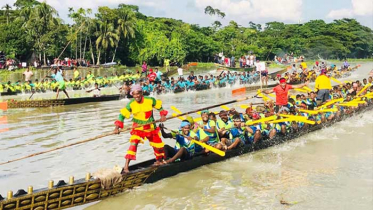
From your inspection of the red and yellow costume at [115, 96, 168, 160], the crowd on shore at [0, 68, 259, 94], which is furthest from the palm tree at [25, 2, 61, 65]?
the red and yellow costume at [115, 96, 168, 160]

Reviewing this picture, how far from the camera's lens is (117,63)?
159 ft

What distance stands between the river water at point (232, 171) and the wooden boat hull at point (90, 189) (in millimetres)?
Result: 161

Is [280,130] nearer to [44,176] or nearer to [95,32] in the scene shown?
[44,176]

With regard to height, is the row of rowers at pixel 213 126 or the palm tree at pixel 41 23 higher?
the palm tree at pixel 41 23

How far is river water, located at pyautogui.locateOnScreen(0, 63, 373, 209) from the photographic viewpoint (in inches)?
256

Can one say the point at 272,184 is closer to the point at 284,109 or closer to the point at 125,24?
the point at 284,109

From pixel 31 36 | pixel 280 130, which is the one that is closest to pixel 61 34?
pixel 31 36

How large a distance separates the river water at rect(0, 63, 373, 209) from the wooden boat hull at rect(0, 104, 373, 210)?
0.16m

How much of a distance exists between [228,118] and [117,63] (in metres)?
40.5

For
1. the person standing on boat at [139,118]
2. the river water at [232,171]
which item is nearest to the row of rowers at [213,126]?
the person standing on boat at [139,118]

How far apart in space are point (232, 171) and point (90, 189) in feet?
10.6

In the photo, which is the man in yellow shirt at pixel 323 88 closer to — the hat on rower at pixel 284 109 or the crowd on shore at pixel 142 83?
the hat on rower at pixel 284 109

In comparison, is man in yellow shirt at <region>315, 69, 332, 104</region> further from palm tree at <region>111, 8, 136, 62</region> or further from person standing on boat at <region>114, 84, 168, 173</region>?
palm tree at <region>111, 8, 136, 62</region>

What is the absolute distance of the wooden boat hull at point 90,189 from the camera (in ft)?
16.6
